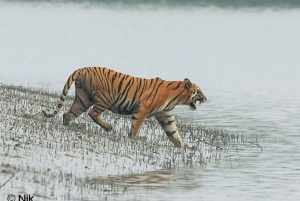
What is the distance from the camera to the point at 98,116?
19281 millimetres

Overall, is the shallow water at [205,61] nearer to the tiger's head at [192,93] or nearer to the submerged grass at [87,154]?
the submerged grass at [87,154]

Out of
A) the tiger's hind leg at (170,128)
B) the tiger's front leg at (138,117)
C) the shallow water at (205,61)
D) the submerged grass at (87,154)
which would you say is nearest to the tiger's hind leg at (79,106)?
the submerged grass at (87,154)

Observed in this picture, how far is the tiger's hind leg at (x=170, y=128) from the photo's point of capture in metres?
19.3

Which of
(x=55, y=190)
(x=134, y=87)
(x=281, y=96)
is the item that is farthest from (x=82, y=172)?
(x=281, y=96)

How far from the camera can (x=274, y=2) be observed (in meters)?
87.1

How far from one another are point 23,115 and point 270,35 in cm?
5358

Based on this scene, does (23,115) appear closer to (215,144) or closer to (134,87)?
(134,87)

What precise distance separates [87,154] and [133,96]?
2.51 metres

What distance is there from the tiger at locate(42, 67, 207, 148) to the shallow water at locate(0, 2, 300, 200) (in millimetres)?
1463

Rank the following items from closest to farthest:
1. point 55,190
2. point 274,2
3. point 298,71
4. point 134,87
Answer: point 55,190, point 134,87, point 298,71, point 274,2

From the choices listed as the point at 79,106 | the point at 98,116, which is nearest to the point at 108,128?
the point at 98,116

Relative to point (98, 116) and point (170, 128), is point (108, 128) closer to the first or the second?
point (98, 116)

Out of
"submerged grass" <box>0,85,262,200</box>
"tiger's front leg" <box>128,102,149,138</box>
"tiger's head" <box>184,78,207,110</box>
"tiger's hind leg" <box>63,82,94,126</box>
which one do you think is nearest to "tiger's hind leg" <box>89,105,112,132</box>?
"submerged grass" <box>0,85,262,200</box>

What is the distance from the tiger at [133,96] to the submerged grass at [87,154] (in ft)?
1.01
